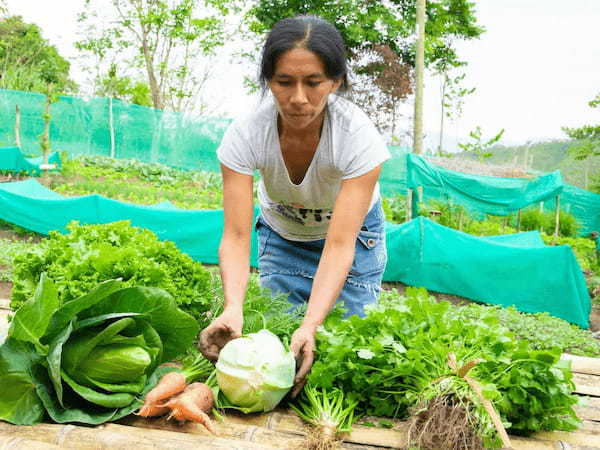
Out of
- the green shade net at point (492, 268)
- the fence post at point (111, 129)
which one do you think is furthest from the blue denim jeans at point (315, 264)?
the fence post at point (111, 129)

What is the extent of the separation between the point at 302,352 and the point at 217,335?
12.1 inches

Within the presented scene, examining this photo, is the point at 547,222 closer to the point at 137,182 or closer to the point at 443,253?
the point at 443,253

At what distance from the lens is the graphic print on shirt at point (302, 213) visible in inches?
108

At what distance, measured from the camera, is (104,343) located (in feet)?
5.98

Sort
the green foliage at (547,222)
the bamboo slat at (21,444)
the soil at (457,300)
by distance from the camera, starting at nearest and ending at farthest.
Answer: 1. the bamboo slat at (21,444)
2. the soil at (457,300)
3. the green foliage at (547,222)

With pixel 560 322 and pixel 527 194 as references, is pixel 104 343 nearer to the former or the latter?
pixel 560 322

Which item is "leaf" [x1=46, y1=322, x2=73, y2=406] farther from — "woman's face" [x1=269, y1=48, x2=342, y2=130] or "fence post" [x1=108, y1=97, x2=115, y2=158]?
"fence post" [x1=108, y1=97, x2=115, y2=158]

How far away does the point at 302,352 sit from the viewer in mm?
2010

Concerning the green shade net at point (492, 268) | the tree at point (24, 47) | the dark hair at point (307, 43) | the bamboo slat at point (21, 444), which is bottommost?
the green shade net at point (492, 268)

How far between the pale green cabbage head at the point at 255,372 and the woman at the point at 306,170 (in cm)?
8

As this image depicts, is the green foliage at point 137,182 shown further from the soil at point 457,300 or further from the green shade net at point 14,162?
the soil at point 457,300

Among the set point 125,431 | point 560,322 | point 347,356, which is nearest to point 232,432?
point 125,431

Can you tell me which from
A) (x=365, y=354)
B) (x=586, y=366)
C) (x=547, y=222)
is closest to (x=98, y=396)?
(x=365, y=354)

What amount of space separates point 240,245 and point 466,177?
22.5 feet
